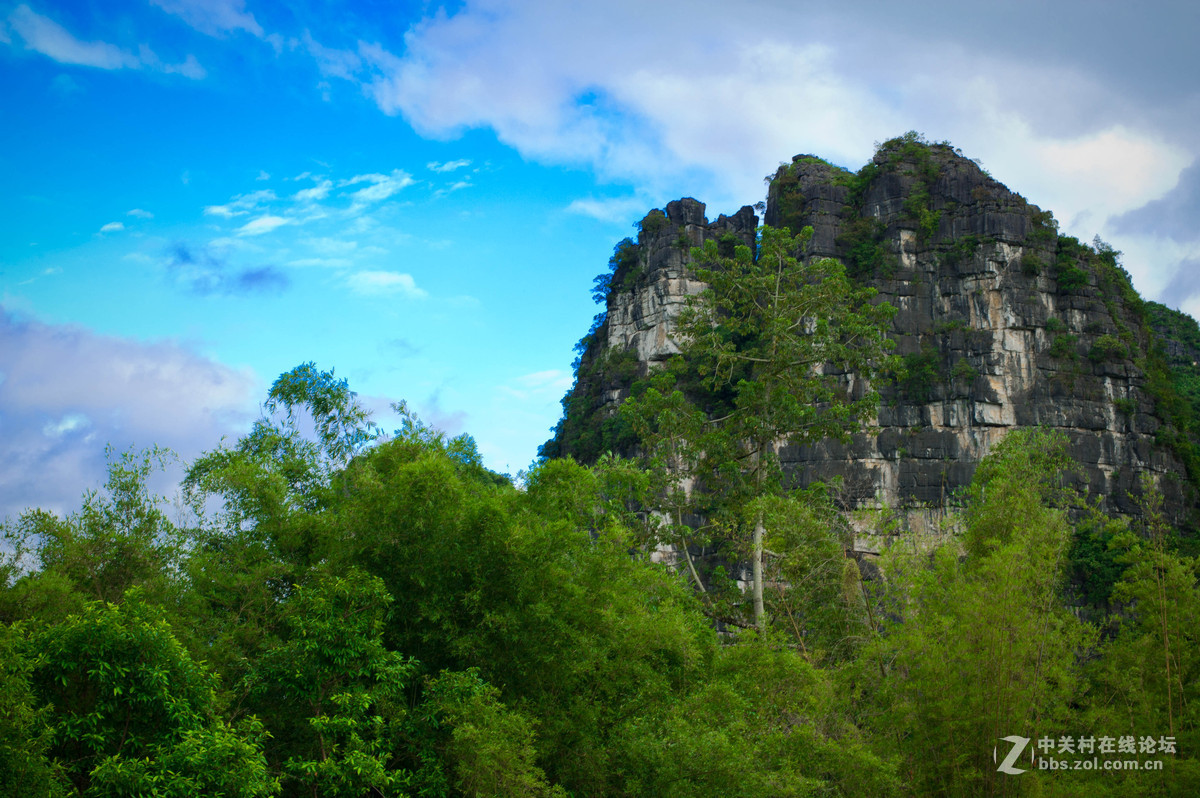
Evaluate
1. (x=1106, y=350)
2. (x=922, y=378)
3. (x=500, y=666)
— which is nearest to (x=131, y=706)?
(x=500, y=666)

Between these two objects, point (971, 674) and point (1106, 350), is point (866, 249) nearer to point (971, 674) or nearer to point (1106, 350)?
point (1106, 350)

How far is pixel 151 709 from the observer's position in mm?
8352

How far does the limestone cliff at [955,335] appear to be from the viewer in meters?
42.6

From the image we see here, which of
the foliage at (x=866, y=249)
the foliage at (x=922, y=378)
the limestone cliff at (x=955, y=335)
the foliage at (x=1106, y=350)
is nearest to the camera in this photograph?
the limestone cliff at (x=955, y=335)

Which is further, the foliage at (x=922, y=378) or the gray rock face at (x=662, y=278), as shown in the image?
the gray rock face at (x=662, y=278)

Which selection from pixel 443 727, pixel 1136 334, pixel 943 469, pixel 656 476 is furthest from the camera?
pixel 1136 334

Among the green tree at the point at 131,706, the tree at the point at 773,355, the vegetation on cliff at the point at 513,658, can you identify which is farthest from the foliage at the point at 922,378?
the green tree at the point at 131,706

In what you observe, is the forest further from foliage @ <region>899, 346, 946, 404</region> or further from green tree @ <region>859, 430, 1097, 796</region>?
foliage @ <region>899, 346, 946, 404</region>

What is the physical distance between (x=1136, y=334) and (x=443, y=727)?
4607cm

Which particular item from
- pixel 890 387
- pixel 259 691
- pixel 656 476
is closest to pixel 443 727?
pixel 259 691

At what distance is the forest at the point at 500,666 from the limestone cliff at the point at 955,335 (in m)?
28.9

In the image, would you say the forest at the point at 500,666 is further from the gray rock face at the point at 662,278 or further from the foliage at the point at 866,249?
the gray rock face at the point at 662,278

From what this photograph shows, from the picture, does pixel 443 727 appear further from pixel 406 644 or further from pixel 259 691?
pixel 259 691

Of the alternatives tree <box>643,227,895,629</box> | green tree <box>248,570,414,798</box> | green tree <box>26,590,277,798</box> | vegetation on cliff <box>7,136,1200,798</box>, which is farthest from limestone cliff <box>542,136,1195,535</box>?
green tree <box>26,590,277,798</box>
